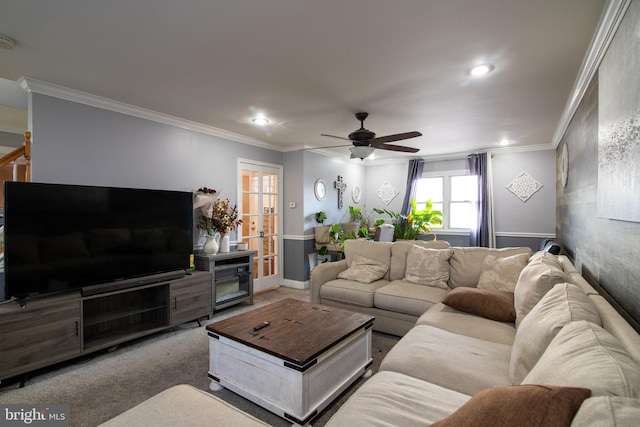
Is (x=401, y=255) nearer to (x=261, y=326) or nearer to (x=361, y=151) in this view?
(x=361, y=151)

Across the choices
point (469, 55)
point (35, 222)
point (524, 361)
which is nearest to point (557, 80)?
point (469, 55)

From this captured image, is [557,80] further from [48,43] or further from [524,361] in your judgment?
[48,43]

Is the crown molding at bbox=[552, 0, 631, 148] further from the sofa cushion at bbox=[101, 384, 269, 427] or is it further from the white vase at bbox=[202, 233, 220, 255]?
the white vase at bbox=[202, 233, 220, 255]

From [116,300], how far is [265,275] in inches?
91.4

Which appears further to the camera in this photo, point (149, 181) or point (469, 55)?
point (149, 181)

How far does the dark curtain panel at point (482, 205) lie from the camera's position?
588 cm

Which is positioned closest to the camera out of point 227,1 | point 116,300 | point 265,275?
point 227,1

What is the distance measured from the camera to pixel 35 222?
2.55m

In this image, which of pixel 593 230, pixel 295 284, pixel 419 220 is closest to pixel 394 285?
pixel 593 230

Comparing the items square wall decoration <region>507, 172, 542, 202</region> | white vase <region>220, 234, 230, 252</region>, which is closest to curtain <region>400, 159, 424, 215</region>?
square wall decoration <region>507, 172, 542, 202</region>

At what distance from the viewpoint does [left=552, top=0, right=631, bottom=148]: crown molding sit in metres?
1.63

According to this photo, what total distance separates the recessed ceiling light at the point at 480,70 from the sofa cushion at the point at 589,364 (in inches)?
80.6

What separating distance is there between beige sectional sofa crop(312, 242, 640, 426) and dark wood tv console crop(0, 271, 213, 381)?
2.53 meters

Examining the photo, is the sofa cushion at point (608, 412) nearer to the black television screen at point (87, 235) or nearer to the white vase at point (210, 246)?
the black television screen at point (87, 235)
